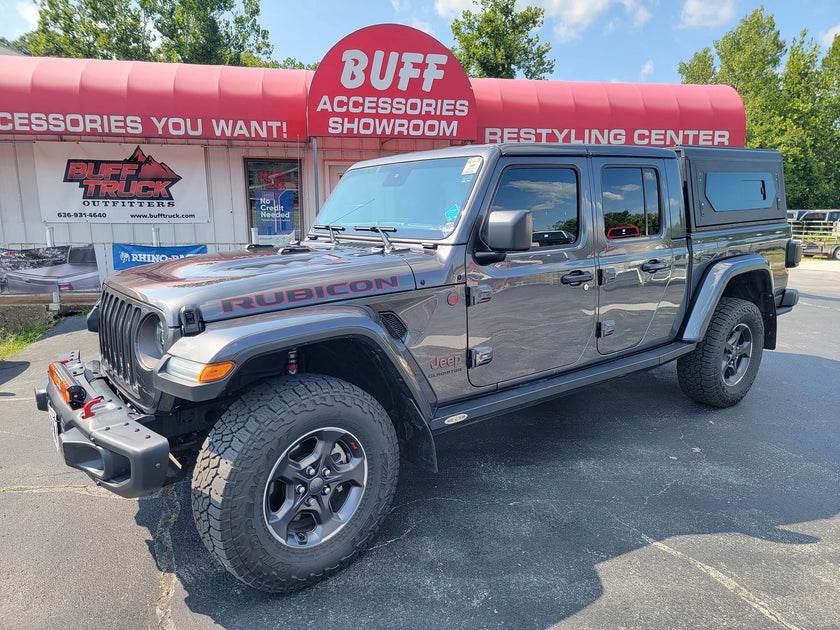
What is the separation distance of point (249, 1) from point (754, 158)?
3045 cm

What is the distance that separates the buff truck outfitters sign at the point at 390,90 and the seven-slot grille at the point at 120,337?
6250 millimetres

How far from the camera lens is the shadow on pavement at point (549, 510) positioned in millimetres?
2348

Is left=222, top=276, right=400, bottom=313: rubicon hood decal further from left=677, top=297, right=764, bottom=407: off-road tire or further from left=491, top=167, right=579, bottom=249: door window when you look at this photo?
left=677, top=297, right=764, bottom=407: off-road tire

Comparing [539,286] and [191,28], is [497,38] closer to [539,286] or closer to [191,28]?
[191,28]

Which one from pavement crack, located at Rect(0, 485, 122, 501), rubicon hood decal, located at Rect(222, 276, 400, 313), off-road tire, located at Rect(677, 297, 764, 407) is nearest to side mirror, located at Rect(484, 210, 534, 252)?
rubicon hood decal, located at Rect(222, 276, 400, 313)

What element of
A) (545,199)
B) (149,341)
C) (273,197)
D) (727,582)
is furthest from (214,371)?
(273,197)

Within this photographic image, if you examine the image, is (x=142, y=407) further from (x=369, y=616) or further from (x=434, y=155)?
(x=434, y=155)

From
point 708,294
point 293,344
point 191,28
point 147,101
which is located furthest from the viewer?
point 191,28

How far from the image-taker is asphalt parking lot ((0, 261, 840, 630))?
7.55 ft

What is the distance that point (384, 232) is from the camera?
312 cm

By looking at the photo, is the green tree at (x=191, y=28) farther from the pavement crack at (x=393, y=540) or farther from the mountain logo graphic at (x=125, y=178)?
the pavement crack at (x=393, y=540)

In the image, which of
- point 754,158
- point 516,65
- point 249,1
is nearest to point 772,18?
point 516,65

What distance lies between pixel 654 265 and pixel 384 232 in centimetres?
198

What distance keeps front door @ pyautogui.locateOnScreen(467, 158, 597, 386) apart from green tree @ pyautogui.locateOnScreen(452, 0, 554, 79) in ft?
78.1
